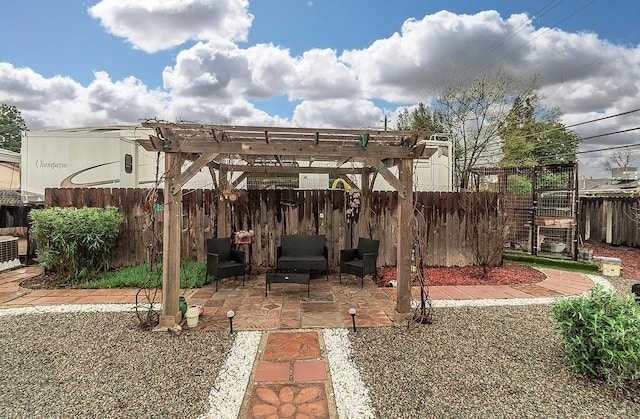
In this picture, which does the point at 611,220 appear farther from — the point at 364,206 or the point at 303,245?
the point at 303,245

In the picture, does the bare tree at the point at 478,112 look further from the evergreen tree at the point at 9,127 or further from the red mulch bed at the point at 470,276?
the evergreen tree at the point at 9,127

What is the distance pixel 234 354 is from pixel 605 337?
11.5 feet

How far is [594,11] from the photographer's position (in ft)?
33.4

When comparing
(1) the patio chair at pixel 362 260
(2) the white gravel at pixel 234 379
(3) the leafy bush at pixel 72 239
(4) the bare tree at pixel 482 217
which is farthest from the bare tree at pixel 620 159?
(3) the leafy bush at pixel 72 239

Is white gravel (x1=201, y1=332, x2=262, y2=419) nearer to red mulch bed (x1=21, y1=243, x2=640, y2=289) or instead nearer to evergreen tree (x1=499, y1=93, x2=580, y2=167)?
red mulch bed (x1=21, y1=243, x2=640, y2=289)

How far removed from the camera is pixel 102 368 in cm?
306

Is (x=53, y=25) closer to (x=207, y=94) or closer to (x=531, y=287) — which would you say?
(x=207, y=94)

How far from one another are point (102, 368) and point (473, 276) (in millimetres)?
6635

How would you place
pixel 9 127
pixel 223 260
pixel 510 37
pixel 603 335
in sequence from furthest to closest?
1. pixel 9 127
2. pixel 510 37
3. pixel 223 260
4. pixel 603 335

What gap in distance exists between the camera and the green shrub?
8.76ft

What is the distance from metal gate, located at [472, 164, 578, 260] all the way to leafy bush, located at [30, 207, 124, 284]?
890 cm

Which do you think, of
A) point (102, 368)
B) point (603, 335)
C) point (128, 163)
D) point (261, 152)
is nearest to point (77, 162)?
point (128, 163)

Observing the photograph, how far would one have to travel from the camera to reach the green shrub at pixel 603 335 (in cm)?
267

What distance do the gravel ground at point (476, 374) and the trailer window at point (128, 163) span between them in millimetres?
8094
